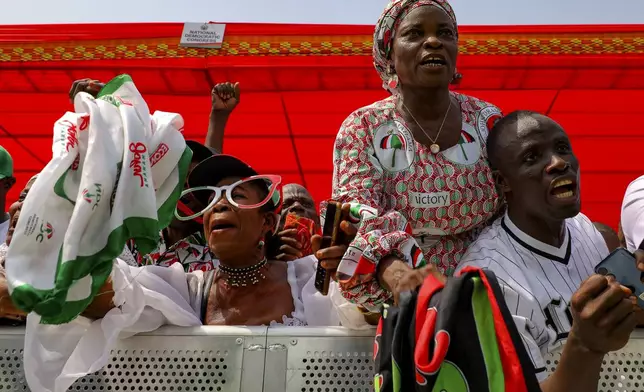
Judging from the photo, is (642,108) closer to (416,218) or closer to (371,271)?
(416,218)

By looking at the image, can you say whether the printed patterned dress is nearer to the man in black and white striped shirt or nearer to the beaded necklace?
the man in black and white striped shirt

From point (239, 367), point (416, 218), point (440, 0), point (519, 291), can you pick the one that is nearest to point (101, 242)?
point (239, 367)

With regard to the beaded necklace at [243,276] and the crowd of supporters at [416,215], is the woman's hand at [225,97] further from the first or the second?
the beaded necklace at [243,276]

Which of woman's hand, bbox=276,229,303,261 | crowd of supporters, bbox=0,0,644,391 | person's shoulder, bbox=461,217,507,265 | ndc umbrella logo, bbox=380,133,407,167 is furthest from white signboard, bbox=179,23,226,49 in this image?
person's shoulder, bbox=461,217,507,265

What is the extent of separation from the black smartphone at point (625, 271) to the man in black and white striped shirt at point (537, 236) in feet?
0.48

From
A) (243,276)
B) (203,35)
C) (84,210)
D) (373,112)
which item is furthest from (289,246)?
(203,35)

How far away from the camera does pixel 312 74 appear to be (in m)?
4.80

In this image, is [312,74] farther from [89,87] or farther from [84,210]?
[84,210]

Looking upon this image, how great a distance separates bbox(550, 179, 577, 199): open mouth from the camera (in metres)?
1.87

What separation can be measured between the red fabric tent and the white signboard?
0.14 ft

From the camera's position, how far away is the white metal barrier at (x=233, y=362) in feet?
5.71

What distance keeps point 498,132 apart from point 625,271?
65cm

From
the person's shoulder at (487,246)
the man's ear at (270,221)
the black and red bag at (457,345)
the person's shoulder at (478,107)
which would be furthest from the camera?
the man's ear at (270,221)

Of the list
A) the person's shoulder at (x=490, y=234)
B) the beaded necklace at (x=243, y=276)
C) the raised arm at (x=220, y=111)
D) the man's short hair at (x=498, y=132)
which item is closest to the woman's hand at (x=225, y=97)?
the raised arm at (x=220, y=111)
